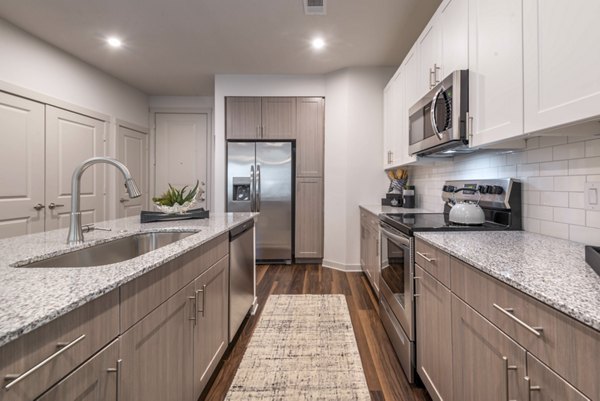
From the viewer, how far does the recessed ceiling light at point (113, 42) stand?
3277 millimetres

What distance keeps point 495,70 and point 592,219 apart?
0.75 metres

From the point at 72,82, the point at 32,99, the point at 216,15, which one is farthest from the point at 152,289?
the point at 72,82

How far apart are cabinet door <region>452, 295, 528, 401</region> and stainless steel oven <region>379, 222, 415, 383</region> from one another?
19.6 inches

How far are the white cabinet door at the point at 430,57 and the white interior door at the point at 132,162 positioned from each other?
390 centimetres

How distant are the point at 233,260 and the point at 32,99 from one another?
292 cm

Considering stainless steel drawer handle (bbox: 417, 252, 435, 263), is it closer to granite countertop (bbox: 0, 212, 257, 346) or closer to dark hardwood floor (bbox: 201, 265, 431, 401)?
dark hardwood floor (bbox: 201, 265, 431, 401)

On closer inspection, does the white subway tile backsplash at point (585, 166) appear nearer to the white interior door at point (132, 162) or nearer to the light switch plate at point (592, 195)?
the light switch plate at point (592, 195)

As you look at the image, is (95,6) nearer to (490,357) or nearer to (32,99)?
(32,99)

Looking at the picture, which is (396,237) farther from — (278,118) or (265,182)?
(278,118)

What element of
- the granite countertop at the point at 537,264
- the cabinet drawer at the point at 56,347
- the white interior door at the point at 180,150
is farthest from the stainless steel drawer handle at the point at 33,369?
the white interior door at the point at 180,150

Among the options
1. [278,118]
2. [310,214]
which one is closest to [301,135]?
[278,118]

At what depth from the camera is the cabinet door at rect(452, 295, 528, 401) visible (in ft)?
2.80

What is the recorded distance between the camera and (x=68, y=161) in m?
3.64

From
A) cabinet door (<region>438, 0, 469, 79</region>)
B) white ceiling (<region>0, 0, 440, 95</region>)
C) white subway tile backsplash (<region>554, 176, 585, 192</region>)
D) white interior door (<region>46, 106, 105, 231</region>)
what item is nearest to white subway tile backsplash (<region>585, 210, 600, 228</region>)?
white subway tile backsplash (<region>554, 176, 585, 192</region>)
